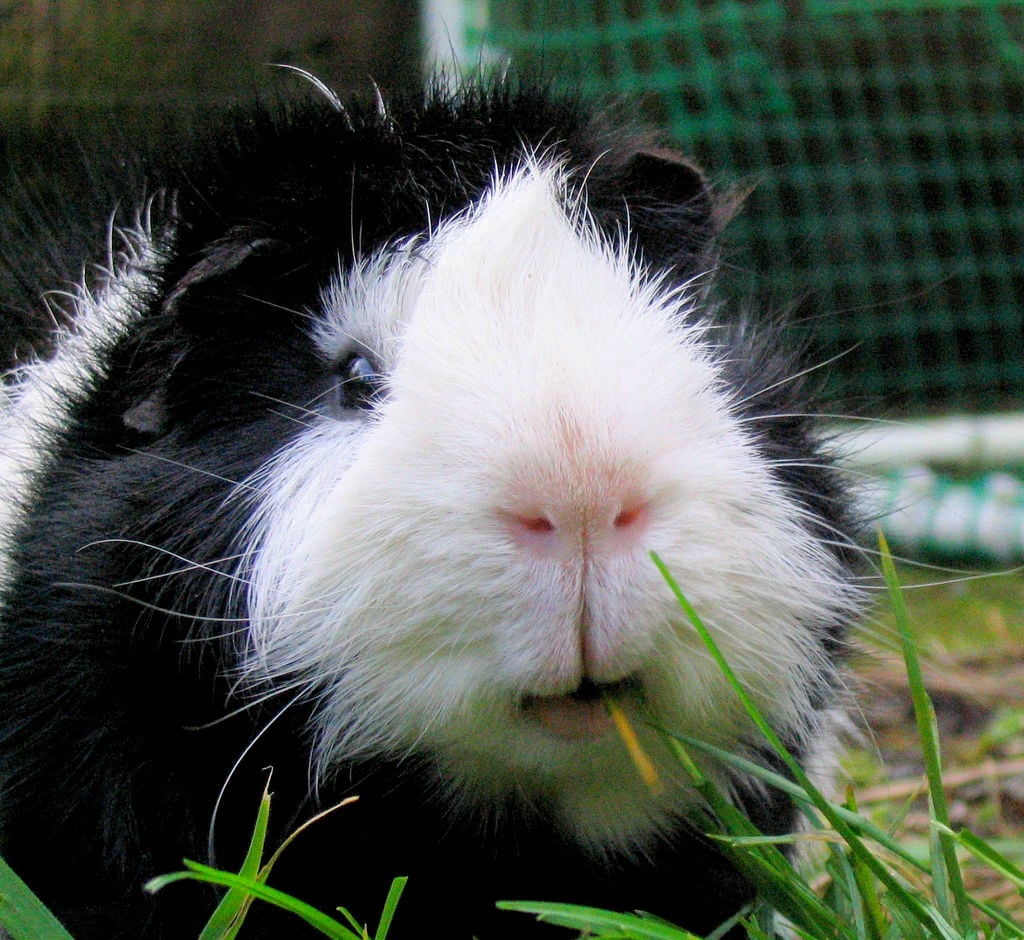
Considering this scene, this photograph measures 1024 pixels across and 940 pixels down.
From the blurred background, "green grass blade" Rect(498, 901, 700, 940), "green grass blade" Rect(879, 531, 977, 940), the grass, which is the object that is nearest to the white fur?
the grass

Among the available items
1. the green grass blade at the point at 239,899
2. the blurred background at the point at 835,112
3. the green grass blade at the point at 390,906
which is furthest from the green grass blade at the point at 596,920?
the blurred background at the point at 835,112

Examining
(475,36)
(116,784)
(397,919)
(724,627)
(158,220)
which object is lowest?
(397,919)

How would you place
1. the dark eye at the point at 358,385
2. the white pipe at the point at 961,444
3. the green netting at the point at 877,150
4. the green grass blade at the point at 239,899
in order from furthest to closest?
the green netting at the point at 877,150, the white pipe at the point at 961,444, the dark eye at the point at 358,385, the green grass blade at the point at 239,899

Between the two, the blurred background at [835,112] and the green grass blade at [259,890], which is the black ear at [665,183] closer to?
the green grass blade at [259,890]

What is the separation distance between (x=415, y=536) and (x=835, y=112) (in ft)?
17.6

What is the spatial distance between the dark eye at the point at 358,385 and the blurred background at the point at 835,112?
2815 mm

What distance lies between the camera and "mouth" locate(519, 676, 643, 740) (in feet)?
5.10

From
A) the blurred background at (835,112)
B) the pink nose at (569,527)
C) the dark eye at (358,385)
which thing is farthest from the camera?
the blurred background at (835,112)

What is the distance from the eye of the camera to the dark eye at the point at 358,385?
69.3 inches

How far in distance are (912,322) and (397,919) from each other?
15.2 feet

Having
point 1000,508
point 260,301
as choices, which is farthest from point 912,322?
point 260,301

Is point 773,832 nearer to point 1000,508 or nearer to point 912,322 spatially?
point 1000,508

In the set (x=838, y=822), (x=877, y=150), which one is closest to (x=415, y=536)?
(x=838, y=822)

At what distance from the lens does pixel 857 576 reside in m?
1.90
